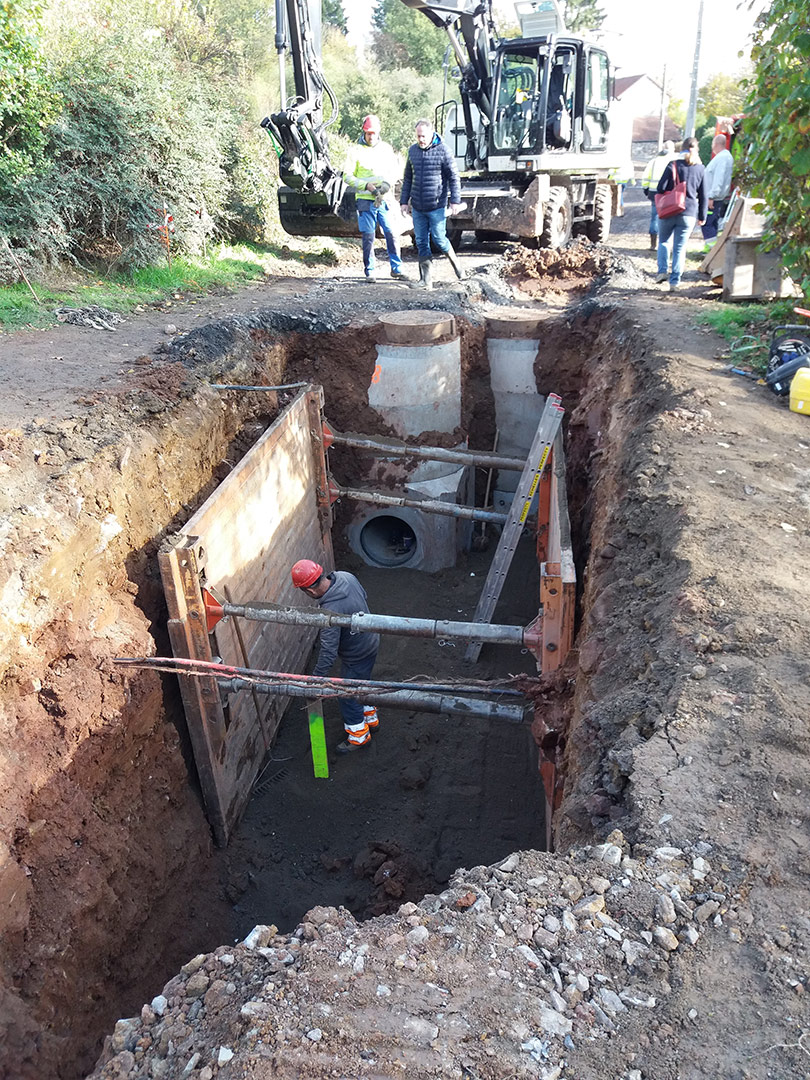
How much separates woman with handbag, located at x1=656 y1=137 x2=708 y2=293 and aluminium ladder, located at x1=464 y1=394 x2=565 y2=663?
4730 millimetres

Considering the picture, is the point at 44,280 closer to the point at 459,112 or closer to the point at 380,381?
the point at 380,381

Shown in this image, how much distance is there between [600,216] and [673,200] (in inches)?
222

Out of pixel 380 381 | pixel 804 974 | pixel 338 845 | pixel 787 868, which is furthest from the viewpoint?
pixel 380 381

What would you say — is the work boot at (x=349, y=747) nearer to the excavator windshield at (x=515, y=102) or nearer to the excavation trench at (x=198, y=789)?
the excavation trench at (x=198, y=789)

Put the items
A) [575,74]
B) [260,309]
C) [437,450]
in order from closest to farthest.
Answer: [437,450] → [260,309] → [575,74]

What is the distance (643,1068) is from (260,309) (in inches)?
351

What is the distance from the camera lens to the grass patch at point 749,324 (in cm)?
709

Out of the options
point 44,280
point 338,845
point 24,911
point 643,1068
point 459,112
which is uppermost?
point 459,112

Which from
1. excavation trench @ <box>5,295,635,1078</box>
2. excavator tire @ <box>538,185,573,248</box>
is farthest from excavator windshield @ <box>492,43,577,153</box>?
excavation trench @ <box>5,295,635,1078</box>

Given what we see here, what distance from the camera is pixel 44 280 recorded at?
966 cm

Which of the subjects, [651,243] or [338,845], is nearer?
[338,845]

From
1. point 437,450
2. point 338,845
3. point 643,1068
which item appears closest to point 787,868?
point 643,1068

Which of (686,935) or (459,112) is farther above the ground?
(459,112)

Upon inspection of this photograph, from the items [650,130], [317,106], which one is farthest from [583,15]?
[317,106]
